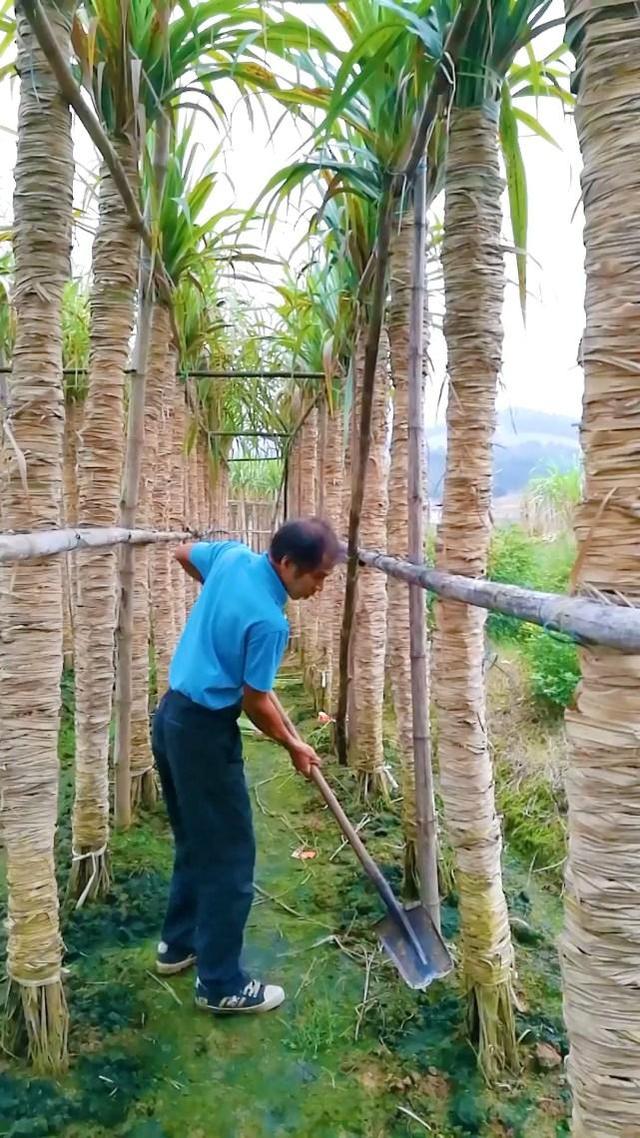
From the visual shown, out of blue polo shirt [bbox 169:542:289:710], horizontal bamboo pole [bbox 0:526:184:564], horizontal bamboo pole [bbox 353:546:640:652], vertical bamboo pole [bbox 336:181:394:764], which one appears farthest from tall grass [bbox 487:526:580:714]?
horizontal bamboo pole [bbox 353:546:640:652]

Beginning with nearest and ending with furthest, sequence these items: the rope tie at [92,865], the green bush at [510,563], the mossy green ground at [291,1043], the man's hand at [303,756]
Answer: the mossy green ground at [291,1043]
the man's hand at [303,756]
the rope tie at [92,865]
the green bush at [510,563]

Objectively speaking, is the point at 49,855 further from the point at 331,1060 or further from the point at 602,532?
the point at 602,532

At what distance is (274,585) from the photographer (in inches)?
83.3

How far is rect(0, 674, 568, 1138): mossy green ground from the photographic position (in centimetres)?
177

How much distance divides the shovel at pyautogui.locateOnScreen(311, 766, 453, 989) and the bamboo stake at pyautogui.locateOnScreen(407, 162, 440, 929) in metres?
0.05

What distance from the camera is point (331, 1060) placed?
198 cm

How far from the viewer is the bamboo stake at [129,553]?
3.01 meters

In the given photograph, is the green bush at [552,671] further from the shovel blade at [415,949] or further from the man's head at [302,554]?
the man's head at [302,554]

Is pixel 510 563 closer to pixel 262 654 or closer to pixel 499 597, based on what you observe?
pixel 262 654

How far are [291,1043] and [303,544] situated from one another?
1.29 meters

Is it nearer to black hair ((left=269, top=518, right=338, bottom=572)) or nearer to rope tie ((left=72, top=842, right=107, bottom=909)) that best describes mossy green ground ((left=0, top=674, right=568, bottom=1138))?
rope tie ((left=72, top=842, right=107, bottom=909))

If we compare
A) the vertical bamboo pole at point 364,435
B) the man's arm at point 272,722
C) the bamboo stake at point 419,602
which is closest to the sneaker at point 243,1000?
the bamboo stake at point 419,602

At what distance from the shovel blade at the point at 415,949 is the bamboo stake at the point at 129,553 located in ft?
4.35

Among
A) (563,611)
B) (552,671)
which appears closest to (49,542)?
(563,611)
